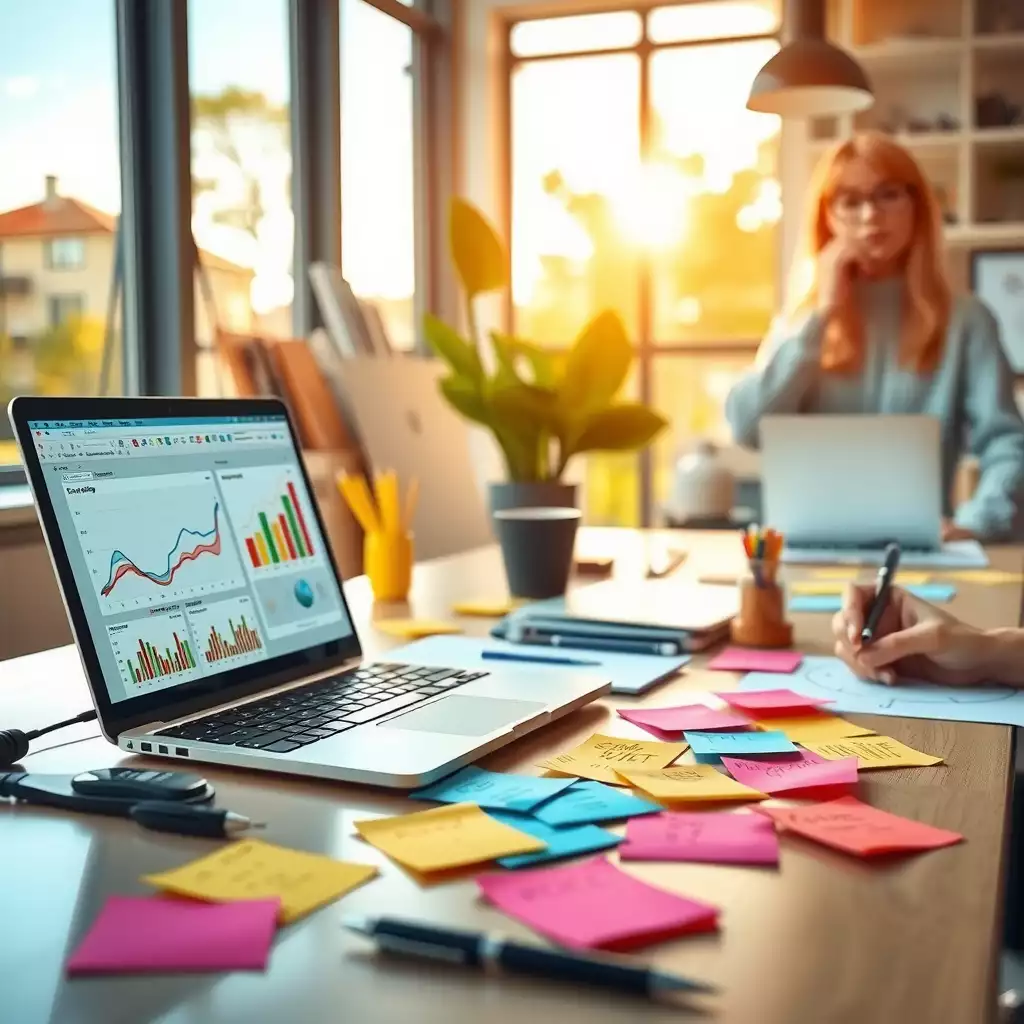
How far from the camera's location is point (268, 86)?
371 centimetres

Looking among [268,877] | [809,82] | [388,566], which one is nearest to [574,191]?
[809,82]

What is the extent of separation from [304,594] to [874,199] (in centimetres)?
199

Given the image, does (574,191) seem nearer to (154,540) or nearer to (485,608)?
(485,608)

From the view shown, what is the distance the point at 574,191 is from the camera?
4.90 metres

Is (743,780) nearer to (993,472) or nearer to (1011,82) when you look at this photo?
(993,472)

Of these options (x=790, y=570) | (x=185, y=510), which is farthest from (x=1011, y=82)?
(x=185, y=510)

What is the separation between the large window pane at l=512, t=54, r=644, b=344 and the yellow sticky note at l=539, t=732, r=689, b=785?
4033 mm

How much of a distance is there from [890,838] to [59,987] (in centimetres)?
46

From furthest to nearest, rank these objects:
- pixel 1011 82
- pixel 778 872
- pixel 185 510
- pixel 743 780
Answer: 1. pixel 1011 82
2. pixel 185 510
3. pixel 743 780
4. pixel 778 872

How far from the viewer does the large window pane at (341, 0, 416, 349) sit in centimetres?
413

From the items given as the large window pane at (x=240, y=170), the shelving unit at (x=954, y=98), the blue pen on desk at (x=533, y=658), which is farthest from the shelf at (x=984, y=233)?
the blue pen on desk at (x=533, y=658)

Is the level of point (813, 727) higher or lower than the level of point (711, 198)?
lower

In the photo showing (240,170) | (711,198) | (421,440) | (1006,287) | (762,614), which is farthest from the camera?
(711,198)

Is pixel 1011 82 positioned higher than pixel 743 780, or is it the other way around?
pixel 1011 82
